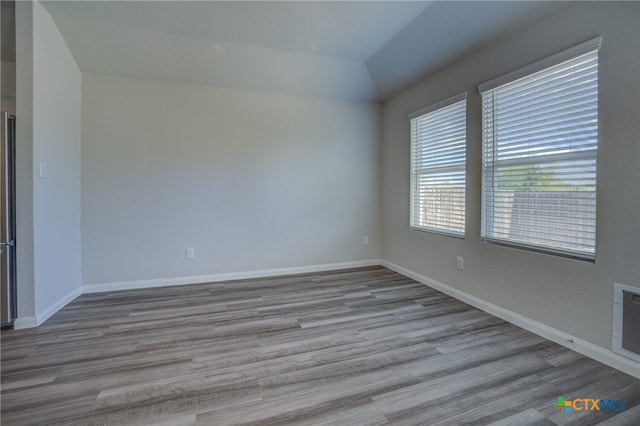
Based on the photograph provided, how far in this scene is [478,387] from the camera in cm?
161

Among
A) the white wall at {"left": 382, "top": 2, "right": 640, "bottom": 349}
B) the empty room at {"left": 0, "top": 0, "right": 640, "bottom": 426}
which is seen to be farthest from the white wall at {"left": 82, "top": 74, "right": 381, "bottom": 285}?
the white wall at {"left": 382, "top": 2, "right": 640, "bottom": 349}

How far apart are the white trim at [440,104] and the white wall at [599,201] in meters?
0.07

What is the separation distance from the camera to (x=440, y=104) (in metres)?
3.16

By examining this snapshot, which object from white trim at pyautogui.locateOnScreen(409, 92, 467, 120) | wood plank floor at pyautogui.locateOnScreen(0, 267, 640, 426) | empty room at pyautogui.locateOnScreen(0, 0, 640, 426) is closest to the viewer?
wood plank floor at pyautogui.locateOnScreen(0, 267, 640, 426)

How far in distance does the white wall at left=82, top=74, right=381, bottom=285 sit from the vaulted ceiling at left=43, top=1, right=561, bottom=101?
282mm

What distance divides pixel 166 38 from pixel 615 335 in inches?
177

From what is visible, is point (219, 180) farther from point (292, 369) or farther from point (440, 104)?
point (440, 104)

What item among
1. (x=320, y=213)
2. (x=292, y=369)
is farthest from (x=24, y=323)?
(x=320, y=213)

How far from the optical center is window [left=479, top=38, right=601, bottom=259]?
1.95 m

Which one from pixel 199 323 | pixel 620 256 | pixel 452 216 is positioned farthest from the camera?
pixel 452 216

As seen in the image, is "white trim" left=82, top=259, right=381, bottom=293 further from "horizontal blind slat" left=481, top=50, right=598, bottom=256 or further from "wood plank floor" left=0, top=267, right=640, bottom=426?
"horizontal blind slat" left=481, top=50, right=598, bottom=256

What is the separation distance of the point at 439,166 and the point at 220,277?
3.04 metres

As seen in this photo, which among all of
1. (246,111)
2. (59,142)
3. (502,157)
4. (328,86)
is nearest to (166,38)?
(246,111)

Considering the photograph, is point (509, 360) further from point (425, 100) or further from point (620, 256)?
point (425, 100)
